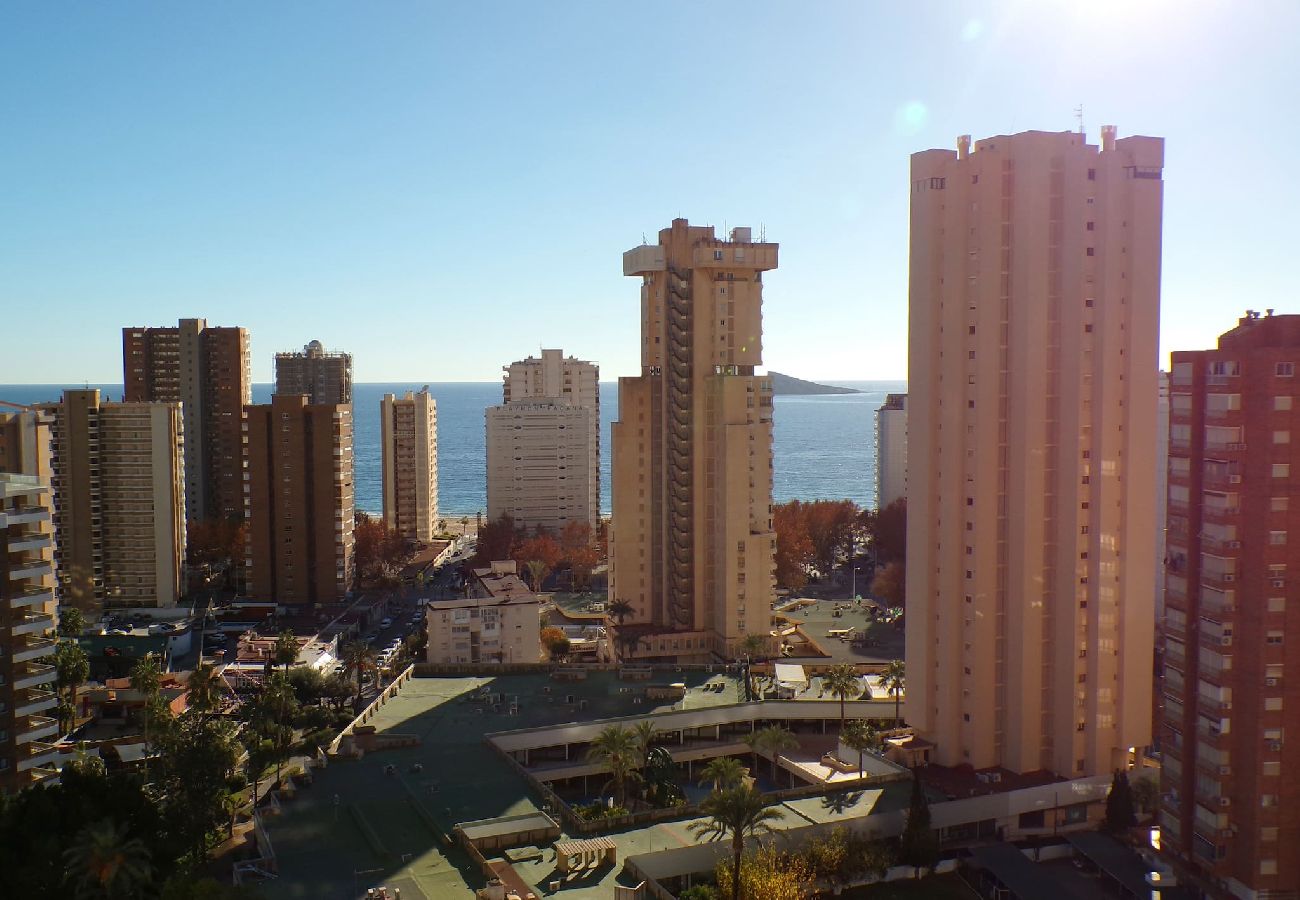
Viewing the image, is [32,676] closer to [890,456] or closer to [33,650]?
[33,650]

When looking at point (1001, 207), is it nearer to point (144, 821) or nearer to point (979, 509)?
point (979, 509)

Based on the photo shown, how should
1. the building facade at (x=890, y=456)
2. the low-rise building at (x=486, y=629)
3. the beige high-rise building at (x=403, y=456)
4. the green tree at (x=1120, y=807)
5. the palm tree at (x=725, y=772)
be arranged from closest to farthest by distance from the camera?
the palm tree at (x=725, y=772) → the green tree at (x=1120, y=807) → the low-rise building at (x=486, y=629) → the building facade at (x=890, y=456) → the beige high-rise building at (x=403, y=456)

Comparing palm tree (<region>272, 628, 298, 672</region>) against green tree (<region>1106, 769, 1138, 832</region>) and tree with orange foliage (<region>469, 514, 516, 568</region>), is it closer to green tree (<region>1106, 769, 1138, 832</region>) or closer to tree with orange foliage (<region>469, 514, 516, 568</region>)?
tree with orange foliage (<region>469, 514, 516, 568</region>)

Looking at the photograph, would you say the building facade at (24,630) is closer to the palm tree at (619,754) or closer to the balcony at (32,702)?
the balcony at (32,702)

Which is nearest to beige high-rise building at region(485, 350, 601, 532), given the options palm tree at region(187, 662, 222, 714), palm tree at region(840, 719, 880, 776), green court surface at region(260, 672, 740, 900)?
green court surface at region(260, 672, 740, 900)

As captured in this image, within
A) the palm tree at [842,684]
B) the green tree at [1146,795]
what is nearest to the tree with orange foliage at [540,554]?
the palm tree at [842,684]

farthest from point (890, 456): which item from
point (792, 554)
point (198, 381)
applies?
point (198, 381)

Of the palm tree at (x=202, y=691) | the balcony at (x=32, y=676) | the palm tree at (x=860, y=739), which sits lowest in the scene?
the palm tree at (x=860, y=739)
